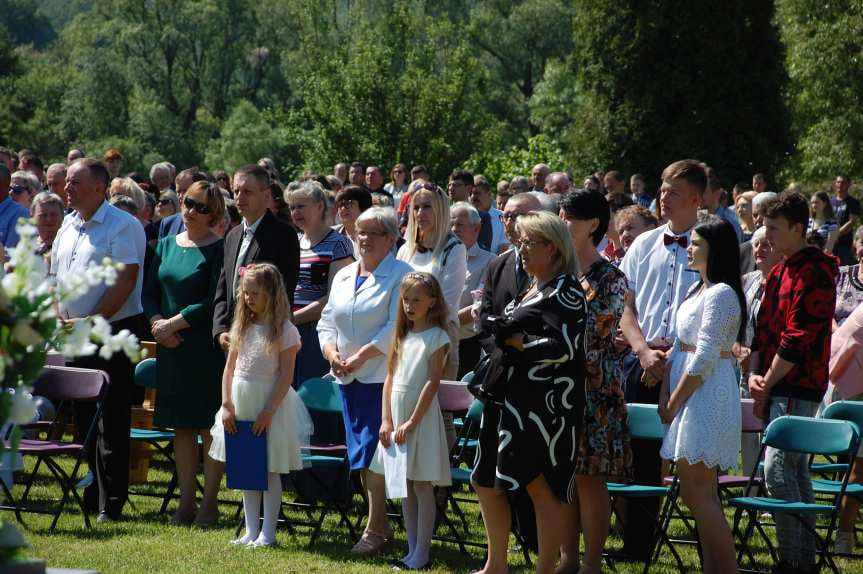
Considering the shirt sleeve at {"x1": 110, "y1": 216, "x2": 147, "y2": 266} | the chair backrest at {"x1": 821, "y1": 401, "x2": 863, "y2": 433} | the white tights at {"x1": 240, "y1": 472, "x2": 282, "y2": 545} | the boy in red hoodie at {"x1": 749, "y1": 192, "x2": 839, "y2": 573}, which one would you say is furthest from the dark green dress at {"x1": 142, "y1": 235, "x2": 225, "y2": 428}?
the chair backrest at {"x1": 821, "y1": 401, "x2": 863, "y2": 433}

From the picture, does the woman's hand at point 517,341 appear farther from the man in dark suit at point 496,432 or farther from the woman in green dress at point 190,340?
the woman in green dress at point 190,340

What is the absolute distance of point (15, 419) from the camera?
Answer: 10.1ft

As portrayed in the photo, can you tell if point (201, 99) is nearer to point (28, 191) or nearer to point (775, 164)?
point (775, 164)

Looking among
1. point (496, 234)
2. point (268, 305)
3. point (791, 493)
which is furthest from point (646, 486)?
point (496, 234)

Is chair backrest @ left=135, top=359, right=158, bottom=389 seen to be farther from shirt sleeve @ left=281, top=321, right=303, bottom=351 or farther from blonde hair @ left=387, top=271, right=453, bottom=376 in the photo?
blonde hair @ left=387, top=271, right=453, bottom=376

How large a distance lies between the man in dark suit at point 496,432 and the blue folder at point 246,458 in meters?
1.43

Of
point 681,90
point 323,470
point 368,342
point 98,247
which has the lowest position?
point 323,470

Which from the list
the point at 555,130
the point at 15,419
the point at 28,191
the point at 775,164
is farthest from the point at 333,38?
the point at 15,419

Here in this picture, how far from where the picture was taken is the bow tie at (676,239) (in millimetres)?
7250

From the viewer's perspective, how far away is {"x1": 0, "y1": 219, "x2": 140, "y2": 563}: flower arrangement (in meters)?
3.09

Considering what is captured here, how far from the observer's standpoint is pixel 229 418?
7.58 meters

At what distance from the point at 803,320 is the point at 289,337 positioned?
112 inches

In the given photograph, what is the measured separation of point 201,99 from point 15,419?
236 ft

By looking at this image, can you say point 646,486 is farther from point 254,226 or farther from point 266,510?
point 254,226
